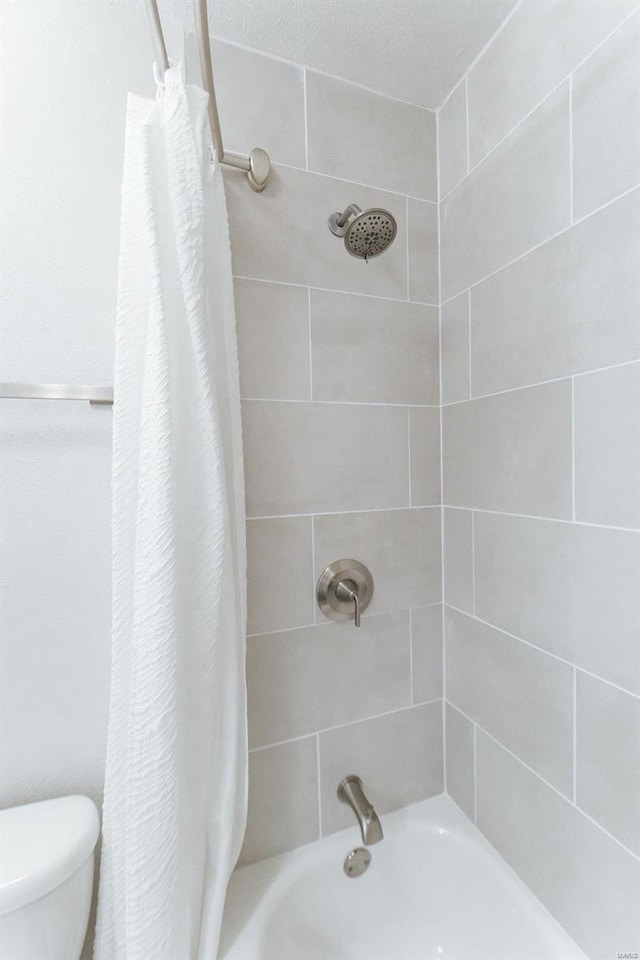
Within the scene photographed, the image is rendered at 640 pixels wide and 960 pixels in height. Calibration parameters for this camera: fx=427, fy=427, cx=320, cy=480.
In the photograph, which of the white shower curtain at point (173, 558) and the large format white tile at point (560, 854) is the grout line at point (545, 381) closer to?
the white shower curtain at point (173, 558)

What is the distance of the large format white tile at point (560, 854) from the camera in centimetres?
69

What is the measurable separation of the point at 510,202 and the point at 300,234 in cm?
43

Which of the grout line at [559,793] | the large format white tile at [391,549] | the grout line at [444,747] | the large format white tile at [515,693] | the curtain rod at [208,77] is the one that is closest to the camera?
the curtain rod at [208,77]

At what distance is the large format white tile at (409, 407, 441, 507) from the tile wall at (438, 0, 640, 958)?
4cm

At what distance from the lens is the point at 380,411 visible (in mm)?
1014

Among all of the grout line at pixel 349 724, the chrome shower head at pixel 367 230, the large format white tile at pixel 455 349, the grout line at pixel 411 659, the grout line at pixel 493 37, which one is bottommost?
the grout line at pixel 349 724

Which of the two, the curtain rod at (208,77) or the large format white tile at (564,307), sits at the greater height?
the curtain rod at (208,77)

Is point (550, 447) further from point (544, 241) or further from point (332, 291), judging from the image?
point (332, 291)

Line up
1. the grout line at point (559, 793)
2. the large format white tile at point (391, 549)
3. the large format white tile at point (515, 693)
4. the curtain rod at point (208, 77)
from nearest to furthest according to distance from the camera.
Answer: the curtain rod at point (208, 77)
the grout line at point (559, 793)
the large format white tile at point (515, 693)
the large format white tile at point (391, 549)

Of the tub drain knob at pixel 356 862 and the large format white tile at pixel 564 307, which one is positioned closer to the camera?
the large format white tile at pixel 564 307

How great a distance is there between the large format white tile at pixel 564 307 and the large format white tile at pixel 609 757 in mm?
542

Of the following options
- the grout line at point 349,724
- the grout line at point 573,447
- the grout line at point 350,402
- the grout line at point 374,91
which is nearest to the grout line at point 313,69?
the grout line at point 374,91

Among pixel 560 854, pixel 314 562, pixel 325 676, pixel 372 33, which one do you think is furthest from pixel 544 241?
pixel 560 854

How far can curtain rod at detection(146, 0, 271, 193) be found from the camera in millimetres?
572
